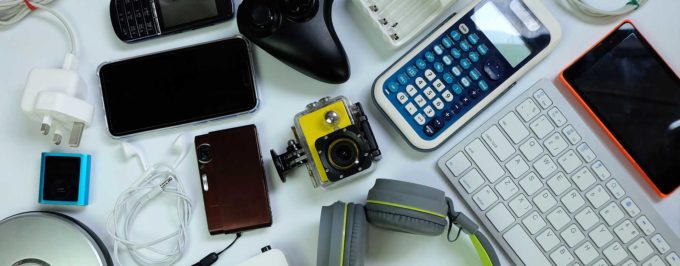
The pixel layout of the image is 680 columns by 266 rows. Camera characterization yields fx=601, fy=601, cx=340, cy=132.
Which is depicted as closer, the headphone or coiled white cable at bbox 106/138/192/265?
the headphone

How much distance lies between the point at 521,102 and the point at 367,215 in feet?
0.73

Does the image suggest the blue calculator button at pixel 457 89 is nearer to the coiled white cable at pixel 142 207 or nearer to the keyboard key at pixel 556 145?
the keyboard key at pixel 556 145

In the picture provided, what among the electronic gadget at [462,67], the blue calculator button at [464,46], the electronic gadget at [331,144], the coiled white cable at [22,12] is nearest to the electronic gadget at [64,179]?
the coiled white cable at [22,12]

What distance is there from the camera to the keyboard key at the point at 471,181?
0.68 metres

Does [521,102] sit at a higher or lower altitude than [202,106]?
lower

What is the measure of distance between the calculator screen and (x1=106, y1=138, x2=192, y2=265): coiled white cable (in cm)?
38

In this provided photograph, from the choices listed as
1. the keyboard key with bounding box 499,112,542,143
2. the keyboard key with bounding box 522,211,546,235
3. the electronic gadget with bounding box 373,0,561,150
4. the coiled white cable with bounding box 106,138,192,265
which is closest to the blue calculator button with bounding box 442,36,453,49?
the electronic gadget with bounding box 373,0,561,150

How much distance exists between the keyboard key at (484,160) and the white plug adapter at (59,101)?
0.45m

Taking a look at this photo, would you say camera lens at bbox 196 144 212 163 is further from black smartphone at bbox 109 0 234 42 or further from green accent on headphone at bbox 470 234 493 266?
green accent on headphone at bbox 470 234 493 266

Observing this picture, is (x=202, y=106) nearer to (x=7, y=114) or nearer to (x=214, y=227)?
(x=214, y=227)

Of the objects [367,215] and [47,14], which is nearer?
[367,215]

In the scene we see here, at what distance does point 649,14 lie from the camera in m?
0.70

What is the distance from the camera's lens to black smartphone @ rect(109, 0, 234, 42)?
2.37ft

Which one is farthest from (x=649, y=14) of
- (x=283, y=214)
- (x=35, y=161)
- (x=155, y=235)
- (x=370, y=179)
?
(x=35, y=161)
